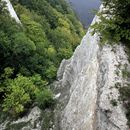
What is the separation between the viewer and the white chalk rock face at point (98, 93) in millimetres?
15141

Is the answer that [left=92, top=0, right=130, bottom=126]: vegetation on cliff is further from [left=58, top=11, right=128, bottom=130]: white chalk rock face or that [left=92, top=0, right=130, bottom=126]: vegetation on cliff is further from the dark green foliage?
[left=58, top=11, right=128, bottom=130]: white chalk rock face

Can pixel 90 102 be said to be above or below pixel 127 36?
below

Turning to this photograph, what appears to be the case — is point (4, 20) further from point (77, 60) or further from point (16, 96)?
point (77, 60)

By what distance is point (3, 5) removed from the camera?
1903 inches

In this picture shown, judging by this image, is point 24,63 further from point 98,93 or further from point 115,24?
point 98,93

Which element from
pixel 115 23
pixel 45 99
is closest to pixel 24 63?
pixel 45 99

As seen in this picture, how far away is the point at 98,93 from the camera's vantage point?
52.4 ft

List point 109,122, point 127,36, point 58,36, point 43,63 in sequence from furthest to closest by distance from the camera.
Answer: point 58,36 < point 43,63 < point 127,36 < point 109,122

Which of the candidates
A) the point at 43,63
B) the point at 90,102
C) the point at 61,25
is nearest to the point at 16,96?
the point at 90,102

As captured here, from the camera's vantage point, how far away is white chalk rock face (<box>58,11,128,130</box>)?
1514 cm

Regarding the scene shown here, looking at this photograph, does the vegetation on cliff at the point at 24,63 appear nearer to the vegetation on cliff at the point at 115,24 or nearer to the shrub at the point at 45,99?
the shrub at the point at 45,99

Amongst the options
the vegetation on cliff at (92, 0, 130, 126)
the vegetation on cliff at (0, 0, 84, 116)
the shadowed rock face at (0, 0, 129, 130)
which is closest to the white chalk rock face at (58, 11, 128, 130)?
the shadowed rock face at (0, 0, 129, 130)

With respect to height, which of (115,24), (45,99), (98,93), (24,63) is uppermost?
(115,24)

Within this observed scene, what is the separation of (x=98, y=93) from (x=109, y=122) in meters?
1.42
